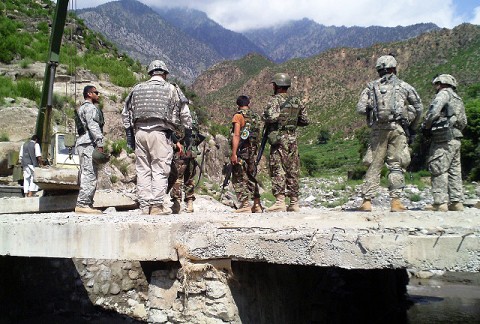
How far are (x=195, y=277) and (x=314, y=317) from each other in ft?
9.26

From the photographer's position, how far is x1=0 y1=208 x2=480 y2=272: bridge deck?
364cm

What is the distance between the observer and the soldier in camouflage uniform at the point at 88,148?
18.6ft

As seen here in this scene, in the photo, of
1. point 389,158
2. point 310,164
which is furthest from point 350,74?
point 389,158

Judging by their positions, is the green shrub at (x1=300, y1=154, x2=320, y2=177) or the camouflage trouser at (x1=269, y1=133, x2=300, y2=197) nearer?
the camouflage trouser at (x1=269, y1=133, x2=300, y2=197)

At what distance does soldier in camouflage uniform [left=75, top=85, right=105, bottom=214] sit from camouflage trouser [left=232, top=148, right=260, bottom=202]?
1.80 m

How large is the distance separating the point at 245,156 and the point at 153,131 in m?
1.41


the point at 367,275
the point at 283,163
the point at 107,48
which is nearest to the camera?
the point at 283,163

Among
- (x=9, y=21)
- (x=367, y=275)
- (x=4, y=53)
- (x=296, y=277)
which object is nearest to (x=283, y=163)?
(x=296, y=277)

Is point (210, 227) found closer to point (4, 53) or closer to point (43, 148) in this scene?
point (43, 148)

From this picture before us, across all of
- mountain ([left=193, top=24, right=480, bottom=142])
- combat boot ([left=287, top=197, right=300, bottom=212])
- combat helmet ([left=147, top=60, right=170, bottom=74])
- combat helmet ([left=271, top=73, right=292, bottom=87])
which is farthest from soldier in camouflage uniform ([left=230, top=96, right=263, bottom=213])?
mountain ([left=193, top=24, right=480, bottom=142])

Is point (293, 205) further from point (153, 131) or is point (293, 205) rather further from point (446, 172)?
point (153, 131)

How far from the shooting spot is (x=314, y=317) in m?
6.45

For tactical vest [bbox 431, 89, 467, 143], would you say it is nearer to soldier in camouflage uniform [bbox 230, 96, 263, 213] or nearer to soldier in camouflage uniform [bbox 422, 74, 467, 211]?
soldier in camouflage uniform [bbox 422, 74, 467, 211]

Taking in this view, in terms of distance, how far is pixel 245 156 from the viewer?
6.17 metres
